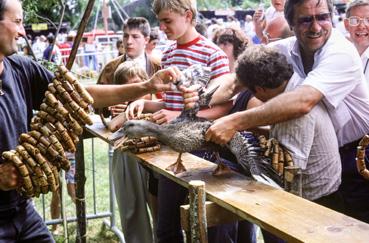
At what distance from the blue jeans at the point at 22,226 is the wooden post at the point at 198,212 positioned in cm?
92

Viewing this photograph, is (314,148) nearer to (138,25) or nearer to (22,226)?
(22,226)

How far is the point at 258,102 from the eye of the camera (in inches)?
116

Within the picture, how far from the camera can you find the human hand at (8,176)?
216 centimetres

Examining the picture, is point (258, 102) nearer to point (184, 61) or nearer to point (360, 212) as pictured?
point (184, 61)

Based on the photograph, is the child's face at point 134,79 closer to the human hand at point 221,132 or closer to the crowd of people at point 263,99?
the crowd of people at point 263,99

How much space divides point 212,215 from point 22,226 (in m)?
1.00

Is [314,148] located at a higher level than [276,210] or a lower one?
Answer: higher

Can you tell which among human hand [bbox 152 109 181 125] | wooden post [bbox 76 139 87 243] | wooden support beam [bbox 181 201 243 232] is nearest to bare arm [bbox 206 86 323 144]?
wooden support beam [bbox 181 201 243 232]

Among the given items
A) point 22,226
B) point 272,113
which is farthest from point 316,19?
point 22,226

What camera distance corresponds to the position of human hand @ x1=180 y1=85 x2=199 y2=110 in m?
2.45

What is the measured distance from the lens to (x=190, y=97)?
2.46 m

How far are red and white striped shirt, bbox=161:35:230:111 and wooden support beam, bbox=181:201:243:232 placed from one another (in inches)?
44.8

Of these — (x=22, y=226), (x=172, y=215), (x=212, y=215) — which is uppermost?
(x=212, y=215)

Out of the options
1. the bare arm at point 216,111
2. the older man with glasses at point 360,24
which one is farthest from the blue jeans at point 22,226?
the older man with glasses at point 360,24
